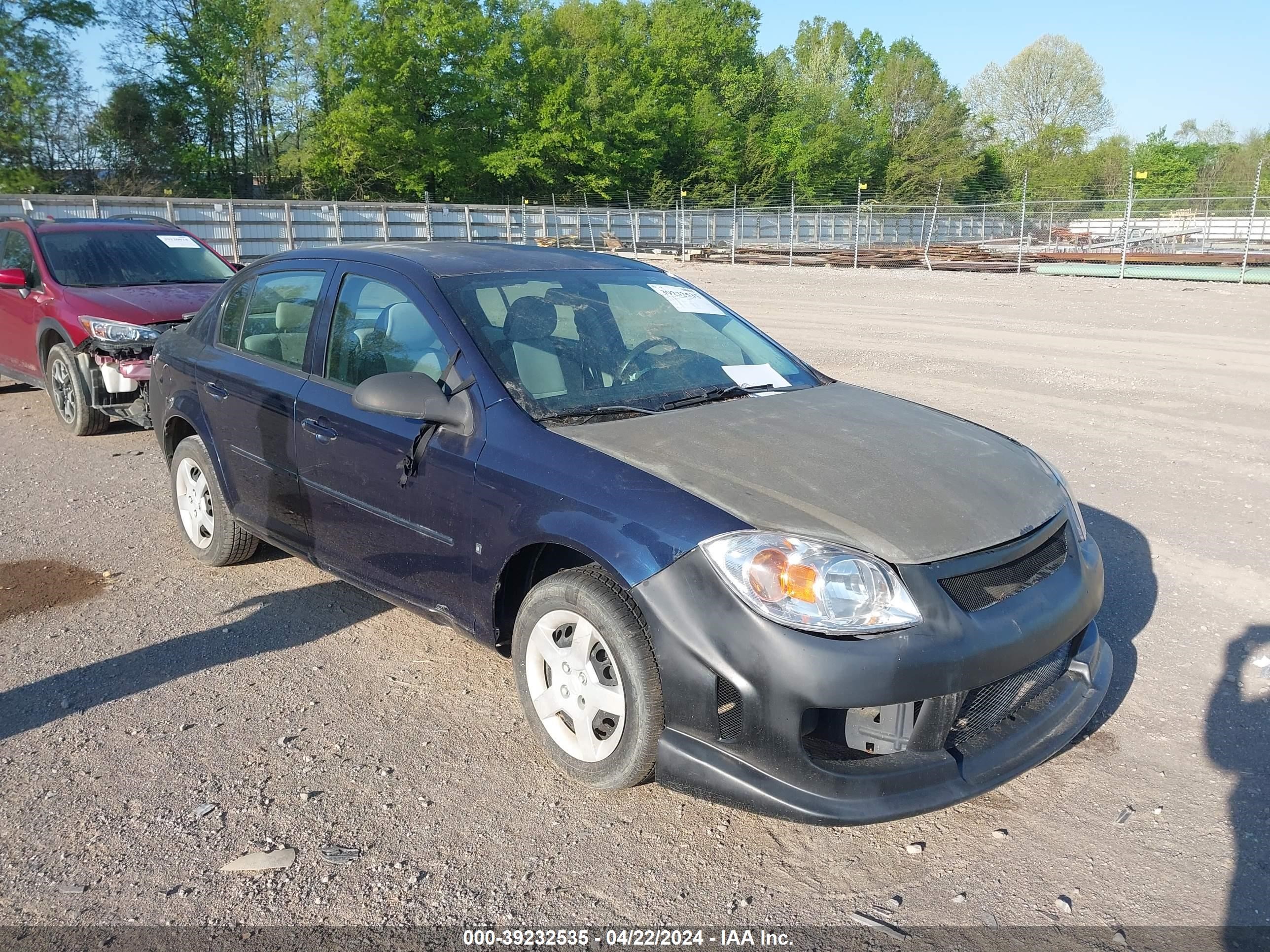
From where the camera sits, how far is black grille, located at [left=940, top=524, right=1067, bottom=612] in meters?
2.95

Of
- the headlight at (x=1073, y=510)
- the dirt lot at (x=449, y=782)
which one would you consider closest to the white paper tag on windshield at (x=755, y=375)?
the headlight at (x=1073, y=510)

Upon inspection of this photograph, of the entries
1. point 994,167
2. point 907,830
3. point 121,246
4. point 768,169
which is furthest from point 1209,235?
point 994,167

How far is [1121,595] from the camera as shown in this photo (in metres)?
4.87

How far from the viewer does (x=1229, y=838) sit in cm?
302

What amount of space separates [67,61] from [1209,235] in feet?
151

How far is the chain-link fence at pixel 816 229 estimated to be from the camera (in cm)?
2762

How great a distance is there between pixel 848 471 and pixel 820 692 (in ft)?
2.91

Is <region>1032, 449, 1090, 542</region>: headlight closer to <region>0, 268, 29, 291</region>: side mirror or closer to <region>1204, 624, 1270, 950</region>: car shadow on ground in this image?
<region>1204, 624, 1270, 950</region>: car shadow on ground

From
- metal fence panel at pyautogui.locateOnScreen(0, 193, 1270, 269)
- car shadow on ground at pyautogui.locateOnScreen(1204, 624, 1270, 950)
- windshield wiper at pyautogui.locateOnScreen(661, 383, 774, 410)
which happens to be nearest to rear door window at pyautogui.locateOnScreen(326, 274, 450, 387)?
windshield wiper at pyautogui.locateOnScreen(661, 383, 774, 410)

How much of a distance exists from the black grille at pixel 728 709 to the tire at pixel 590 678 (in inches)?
7.9

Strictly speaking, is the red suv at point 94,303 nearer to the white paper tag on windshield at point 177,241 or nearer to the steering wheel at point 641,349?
the white paper tag on windshield at point 177,241

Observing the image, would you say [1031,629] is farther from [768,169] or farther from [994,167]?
[994,167]

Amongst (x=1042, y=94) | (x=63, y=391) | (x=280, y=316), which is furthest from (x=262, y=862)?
(x=1042, y=94)

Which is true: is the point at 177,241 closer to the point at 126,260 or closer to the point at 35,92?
the point at 126,260
